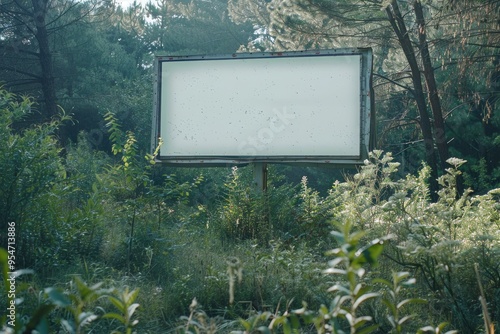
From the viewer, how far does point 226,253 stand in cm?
711

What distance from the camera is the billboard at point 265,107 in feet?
32.3

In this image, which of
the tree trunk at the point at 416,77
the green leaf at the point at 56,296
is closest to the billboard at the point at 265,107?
the green leaf at the point at 56,296

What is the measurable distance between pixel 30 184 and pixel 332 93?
5.03 metres

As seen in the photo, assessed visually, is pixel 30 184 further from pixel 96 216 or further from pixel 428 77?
pixel 428 77

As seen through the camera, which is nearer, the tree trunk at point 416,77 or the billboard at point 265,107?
the billboard at point 265,107

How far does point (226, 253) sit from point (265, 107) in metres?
3.58

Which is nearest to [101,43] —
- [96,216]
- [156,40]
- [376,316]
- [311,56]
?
[156,40]

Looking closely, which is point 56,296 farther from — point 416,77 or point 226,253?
point 416,77

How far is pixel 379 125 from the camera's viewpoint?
82.5ft

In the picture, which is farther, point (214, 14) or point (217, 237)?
point (214, 14)

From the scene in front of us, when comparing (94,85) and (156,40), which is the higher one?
(156,40)

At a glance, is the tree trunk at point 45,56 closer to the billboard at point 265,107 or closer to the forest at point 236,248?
the forest at point 236,248

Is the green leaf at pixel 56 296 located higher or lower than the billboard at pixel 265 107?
lower

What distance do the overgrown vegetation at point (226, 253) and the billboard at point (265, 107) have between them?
964 mm
